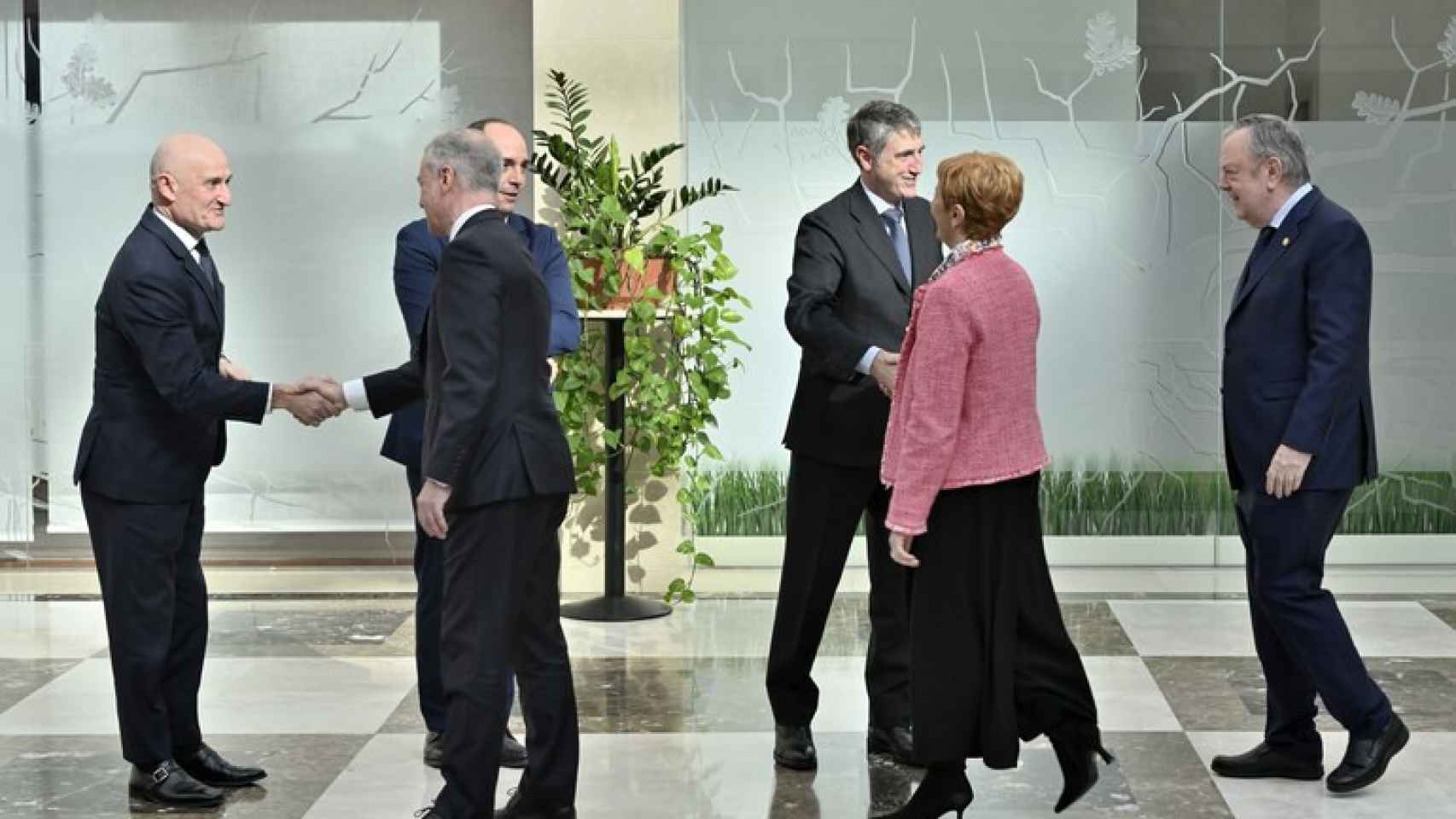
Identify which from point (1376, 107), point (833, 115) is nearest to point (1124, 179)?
point (1376, 107)

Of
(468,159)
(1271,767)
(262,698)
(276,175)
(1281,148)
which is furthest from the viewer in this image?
(276,175)

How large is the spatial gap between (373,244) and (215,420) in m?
3.03

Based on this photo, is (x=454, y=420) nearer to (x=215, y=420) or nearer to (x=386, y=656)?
(x=215, y=420)

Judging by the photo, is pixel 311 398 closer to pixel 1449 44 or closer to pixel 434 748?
pixel 434 748

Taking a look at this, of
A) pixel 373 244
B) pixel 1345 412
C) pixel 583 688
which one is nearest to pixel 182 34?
pixel 373 244

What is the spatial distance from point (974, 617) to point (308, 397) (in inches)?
67.6

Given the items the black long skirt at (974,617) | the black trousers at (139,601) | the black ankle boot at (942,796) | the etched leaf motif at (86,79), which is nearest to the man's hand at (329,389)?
the black trousers at (139,601)

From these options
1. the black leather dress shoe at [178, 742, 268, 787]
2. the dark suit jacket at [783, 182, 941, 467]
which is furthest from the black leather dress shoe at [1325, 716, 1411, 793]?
the black leather dress shoe at [178, 742, 268, 787]

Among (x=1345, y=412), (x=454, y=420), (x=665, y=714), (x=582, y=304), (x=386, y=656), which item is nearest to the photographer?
(x=454, y=420)

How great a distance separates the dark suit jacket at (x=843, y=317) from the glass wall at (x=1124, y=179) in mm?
2580

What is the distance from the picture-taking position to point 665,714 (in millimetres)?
5340

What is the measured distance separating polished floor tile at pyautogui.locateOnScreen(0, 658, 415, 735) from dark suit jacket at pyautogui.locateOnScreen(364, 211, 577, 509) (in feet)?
4.80

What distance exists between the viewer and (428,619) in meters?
4.83

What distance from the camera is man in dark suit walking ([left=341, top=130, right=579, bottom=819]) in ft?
12.8
